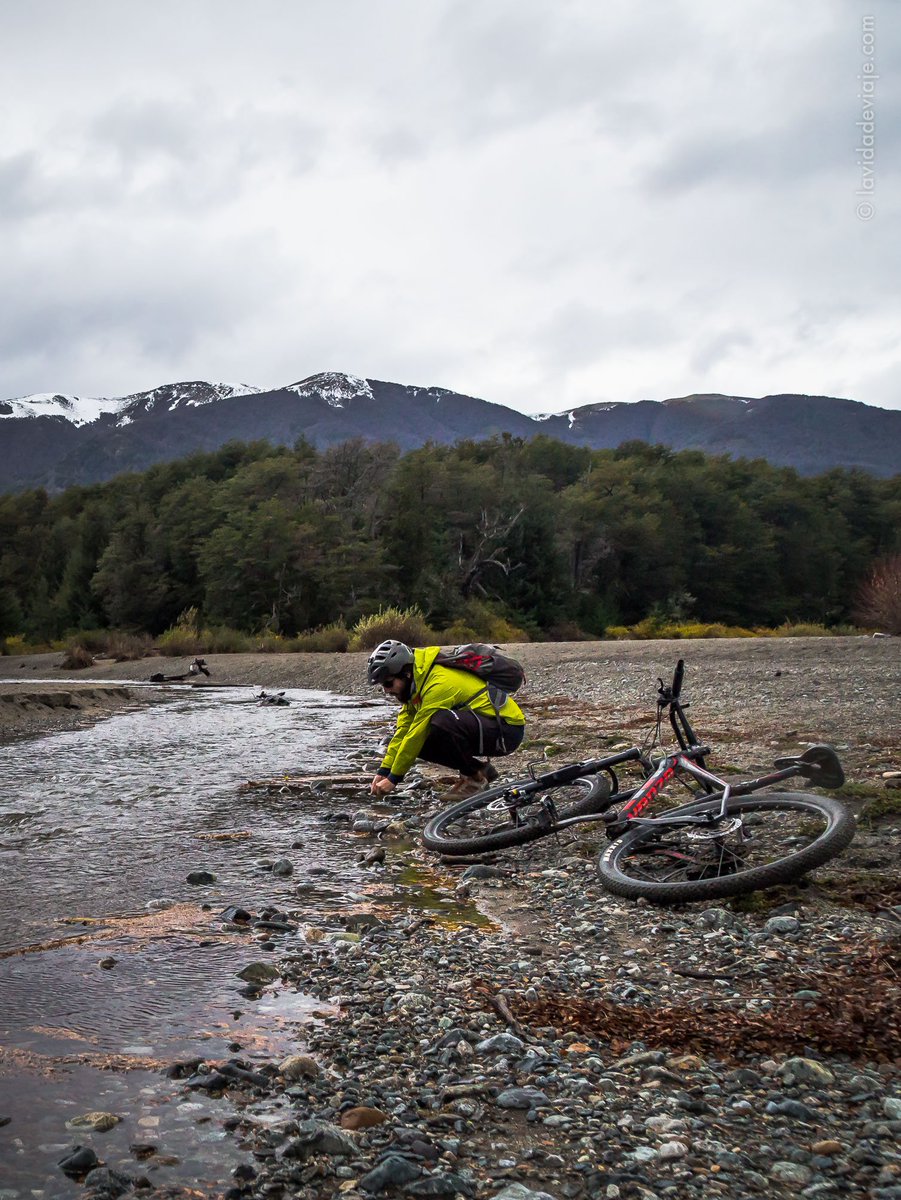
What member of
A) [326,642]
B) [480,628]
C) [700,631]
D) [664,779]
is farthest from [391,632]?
[664,779]

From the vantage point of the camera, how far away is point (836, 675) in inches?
676

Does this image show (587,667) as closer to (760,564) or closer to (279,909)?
(279,909)

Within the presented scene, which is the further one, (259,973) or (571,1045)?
(259,973)

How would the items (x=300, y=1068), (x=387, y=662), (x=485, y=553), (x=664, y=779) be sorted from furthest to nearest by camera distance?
(x=485, y=553) < (x=387, y=662) < (x=664, y=779) < (x=300, y=1068)

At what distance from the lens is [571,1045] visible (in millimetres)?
3660

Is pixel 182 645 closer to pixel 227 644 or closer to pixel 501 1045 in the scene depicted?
pixel 227 644

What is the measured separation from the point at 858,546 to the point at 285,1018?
8983 cm

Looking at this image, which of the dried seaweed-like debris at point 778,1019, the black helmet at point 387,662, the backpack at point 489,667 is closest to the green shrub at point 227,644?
the backpack at point 489,667

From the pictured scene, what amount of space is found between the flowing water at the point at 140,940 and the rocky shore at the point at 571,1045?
11 cm

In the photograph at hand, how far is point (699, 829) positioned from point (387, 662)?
265cm

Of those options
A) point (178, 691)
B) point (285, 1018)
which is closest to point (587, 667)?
point (178, 691)

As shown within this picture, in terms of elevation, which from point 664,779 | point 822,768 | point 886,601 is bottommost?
point 664,779

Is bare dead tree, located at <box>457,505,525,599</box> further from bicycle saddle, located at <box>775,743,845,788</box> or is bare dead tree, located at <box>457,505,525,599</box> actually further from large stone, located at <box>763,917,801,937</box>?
large stone, located at <box>763,917,801,937</box>

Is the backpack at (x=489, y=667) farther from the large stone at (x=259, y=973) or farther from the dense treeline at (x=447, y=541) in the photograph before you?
the dense treeline at (x=447, y=541)
